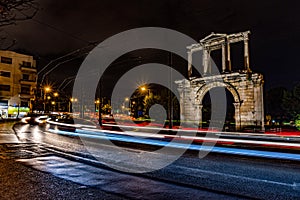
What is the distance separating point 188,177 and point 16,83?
195ft

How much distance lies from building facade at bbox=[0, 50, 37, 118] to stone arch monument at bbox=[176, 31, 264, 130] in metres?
37.5

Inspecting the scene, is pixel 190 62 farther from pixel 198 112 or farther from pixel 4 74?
pixel 4 74

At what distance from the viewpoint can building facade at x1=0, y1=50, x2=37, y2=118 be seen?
54.5 meters

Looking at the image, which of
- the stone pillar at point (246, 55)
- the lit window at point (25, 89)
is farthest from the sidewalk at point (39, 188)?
the lit window at point (25, 89)

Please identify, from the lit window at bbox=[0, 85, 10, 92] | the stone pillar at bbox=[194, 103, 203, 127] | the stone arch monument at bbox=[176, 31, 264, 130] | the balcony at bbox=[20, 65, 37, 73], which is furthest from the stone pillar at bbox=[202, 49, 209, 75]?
the lit window at bbox=[0, 85, 10, 92]

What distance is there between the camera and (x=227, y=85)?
1329 inches

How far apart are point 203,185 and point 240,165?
11.1 feet

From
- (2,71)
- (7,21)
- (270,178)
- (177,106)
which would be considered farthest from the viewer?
(2,71)

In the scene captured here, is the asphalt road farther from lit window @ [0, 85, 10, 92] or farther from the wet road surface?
lit window @ [0, 85, 10, 92]

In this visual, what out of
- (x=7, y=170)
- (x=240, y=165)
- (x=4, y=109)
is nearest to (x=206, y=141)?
(x=240, y=165)

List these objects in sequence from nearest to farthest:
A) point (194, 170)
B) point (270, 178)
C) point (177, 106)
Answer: point (270, 178), point (194, 170), point (177, 106)

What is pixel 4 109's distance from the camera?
54.6 meters

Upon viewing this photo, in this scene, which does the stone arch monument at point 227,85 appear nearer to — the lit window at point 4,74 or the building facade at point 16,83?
the building facade at point 16,83

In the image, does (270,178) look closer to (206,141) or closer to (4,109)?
(206,141)
